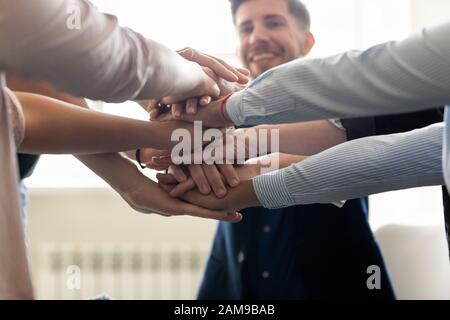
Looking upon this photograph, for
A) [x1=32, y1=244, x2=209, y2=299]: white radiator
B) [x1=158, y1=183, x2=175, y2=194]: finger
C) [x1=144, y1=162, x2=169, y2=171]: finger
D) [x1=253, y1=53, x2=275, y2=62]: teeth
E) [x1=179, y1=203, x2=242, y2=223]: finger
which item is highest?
[x1=253, y1=53, x2=275, y2=62]: teeth

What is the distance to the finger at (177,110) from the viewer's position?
4.06 feet

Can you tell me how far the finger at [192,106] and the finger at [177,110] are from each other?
0.07ft

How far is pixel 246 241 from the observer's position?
1890 mm

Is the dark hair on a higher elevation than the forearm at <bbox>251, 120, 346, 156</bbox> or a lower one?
higher

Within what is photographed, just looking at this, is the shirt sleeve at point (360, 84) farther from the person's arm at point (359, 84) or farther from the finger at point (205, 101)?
the finger at point (205, 101)

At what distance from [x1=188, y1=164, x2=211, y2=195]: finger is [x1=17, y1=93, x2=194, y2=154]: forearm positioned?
2.5 inches

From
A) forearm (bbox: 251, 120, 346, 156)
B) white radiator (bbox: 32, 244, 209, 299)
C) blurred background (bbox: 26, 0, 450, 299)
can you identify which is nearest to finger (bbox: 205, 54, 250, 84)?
forearm (bbox: 251, 120, 346, 156)

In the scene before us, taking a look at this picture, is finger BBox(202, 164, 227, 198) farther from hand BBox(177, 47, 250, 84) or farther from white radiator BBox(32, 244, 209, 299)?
white radiator BBox(32, 244, 209, 299)

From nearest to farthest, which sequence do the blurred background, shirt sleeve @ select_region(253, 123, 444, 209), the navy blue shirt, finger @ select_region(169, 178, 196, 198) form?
shirt sleeve @ select_region(253, 123, 444, 209)
finger @ select_region(169, 178, 196, 198)
the navy blue shirt
the blurred background

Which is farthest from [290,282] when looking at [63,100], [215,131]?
[63,100]

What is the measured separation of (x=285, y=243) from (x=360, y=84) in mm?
967

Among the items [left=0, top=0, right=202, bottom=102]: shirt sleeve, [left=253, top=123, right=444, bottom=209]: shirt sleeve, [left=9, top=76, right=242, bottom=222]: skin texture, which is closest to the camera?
[left=0, top=0, right=202, bottom=102]: shirt sleeve

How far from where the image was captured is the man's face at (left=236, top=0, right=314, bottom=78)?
6.23ft

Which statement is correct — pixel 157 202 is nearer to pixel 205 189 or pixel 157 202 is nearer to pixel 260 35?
pixel 205 189
